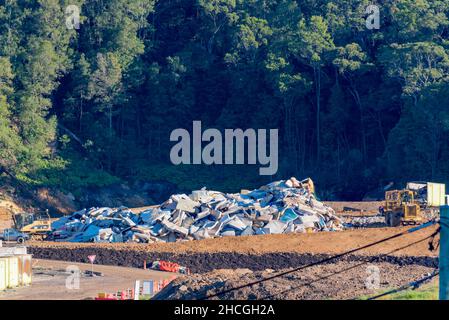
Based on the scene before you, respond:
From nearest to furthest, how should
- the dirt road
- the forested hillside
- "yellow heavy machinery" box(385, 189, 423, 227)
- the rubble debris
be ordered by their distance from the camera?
the dirt road, the rubble debris, "yellow heavy machinery" box(385, 189, 423, 227), the forested hillside

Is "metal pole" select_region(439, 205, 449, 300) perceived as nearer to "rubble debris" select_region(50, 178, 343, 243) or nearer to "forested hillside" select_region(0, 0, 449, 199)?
"rubble debris" select_region(50, 178, 343, 243)

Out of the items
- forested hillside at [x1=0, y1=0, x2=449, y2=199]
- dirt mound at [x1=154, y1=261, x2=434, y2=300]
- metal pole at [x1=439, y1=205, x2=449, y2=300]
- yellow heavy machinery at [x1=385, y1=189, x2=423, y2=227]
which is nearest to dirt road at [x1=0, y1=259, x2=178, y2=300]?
dirt mound at [x1=154, y1=261, x2=434, y2=300]

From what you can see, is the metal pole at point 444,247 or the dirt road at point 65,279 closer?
the metal pole at point 444,247

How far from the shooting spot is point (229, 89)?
7969 cm

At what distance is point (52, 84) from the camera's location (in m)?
75.1

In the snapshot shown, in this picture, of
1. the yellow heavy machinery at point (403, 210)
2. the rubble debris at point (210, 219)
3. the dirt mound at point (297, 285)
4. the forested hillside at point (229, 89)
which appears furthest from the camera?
the forested hillside at point (229, 89)

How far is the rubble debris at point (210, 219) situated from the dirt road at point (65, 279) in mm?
4978

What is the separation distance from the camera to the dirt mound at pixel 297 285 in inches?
1121

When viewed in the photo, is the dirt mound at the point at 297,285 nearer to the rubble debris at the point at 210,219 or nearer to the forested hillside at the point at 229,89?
the rubble debris at the point at 210,219

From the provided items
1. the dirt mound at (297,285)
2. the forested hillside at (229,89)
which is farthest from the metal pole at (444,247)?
the forested hillside at (229,89)

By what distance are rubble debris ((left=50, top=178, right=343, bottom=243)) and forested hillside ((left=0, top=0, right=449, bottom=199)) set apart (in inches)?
652

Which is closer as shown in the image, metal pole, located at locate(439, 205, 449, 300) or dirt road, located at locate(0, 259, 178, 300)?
metal pole, located at locate(439, 205, 449, 300)

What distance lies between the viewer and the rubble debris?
48.2 metres

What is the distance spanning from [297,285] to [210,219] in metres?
19.4
